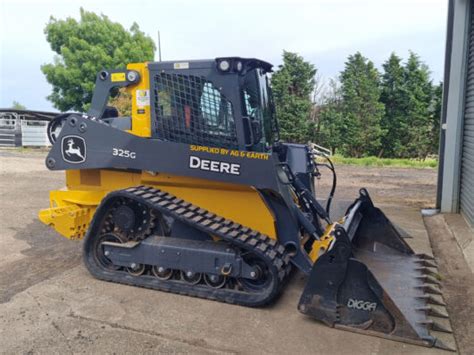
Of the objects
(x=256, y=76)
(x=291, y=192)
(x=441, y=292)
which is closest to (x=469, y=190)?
(x=441, y=292)

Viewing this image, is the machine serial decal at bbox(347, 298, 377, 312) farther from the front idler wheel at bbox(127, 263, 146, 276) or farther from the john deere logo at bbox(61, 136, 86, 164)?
the john deere logo at bbox(61, 136, 86, 164)

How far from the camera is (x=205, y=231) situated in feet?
13.9

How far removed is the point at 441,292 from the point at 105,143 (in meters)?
3.78

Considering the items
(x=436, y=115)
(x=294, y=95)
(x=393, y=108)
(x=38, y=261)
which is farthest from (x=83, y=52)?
(x=38, y=261)

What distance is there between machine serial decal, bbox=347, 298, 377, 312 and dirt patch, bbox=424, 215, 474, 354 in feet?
2.31

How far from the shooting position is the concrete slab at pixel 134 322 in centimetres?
333

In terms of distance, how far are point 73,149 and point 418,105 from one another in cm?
2196

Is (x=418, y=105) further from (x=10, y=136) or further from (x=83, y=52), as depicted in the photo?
(x=10, y=136)

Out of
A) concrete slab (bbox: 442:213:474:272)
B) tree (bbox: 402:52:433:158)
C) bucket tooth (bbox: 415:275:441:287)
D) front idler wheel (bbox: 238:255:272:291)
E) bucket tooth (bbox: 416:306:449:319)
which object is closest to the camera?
bucket tooth (bbox: 416:306:449:319)

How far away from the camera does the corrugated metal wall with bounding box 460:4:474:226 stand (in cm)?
714

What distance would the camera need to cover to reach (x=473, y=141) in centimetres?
712

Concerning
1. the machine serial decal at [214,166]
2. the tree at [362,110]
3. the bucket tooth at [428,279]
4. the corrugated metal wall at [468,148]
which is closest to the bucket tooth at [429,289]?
the bucket tooth at [428,279]

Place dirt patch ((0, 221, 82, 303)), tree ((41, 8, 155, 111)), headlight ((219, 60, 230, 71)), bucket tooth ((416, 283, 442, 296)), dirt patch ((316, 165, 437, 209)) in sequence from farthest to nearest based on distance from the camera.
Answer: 1. tree ((41, 8, 155, 111))
2. dirt patch ((316, 165, 437, 209))
3. dirt patch ((0, 221, 82, 303))
4. headlight ((219, 60, 230, 71))
5. bucket tooth ((416, 283, 442, 296))

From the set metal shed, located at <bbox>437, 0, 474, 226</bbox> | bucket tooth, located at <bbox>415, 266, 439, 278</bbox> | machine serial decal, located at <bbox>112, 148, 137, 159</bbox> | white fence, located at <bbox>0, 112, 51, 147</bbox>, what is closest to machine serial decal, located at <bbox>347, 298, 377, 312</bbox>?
bucket tooth, located at <bbox>415, 266, 439, 278</bbox>
